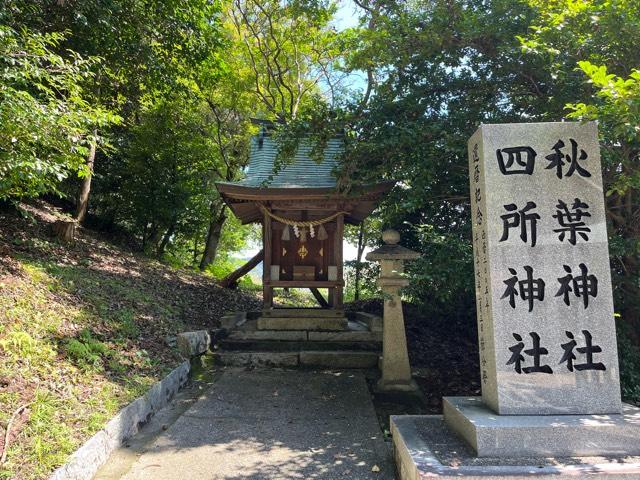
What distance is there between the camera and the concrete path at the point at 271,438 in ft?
12.2

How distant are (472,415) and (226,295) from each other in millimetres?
9682

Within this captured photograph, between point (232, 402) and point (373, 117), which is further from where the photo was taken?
point (373, 117)

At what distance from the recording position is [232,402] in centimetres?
560

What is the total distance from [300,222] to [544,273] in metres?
5.81

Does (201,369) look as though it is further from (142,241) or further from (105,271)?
(142,241)

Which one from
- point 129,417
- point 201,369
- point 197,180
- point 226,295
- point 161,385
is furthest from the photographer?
point 197,180

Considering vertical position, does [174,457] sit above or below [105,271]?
below

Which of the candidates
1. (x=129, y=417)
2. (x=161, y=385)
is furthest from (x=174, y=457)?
(x=161, y=385)

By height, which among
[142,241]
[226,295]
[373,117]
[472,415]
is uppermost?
[373,117]

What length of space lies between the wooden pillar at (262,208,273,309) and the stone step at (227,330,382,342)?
2.67 feet

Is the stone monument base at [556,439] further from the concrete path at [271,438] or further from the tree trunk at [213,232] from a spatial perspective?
the tree trunk at [213,232]

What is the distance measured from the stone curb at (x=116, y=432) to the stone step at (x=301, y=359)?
1617 mm

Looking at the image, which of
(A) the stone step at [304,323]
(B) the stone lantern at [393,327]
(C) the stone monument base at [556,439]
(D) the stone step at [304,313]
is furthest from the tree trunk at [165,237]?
(C) the stone monument base at [556,439]

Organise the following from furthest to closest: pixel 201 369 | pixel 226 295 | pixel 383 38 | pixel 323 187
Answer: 1. pixel 226 295
2. pixel 323 187
3. pixel 201 369
4. pixel 383 38
